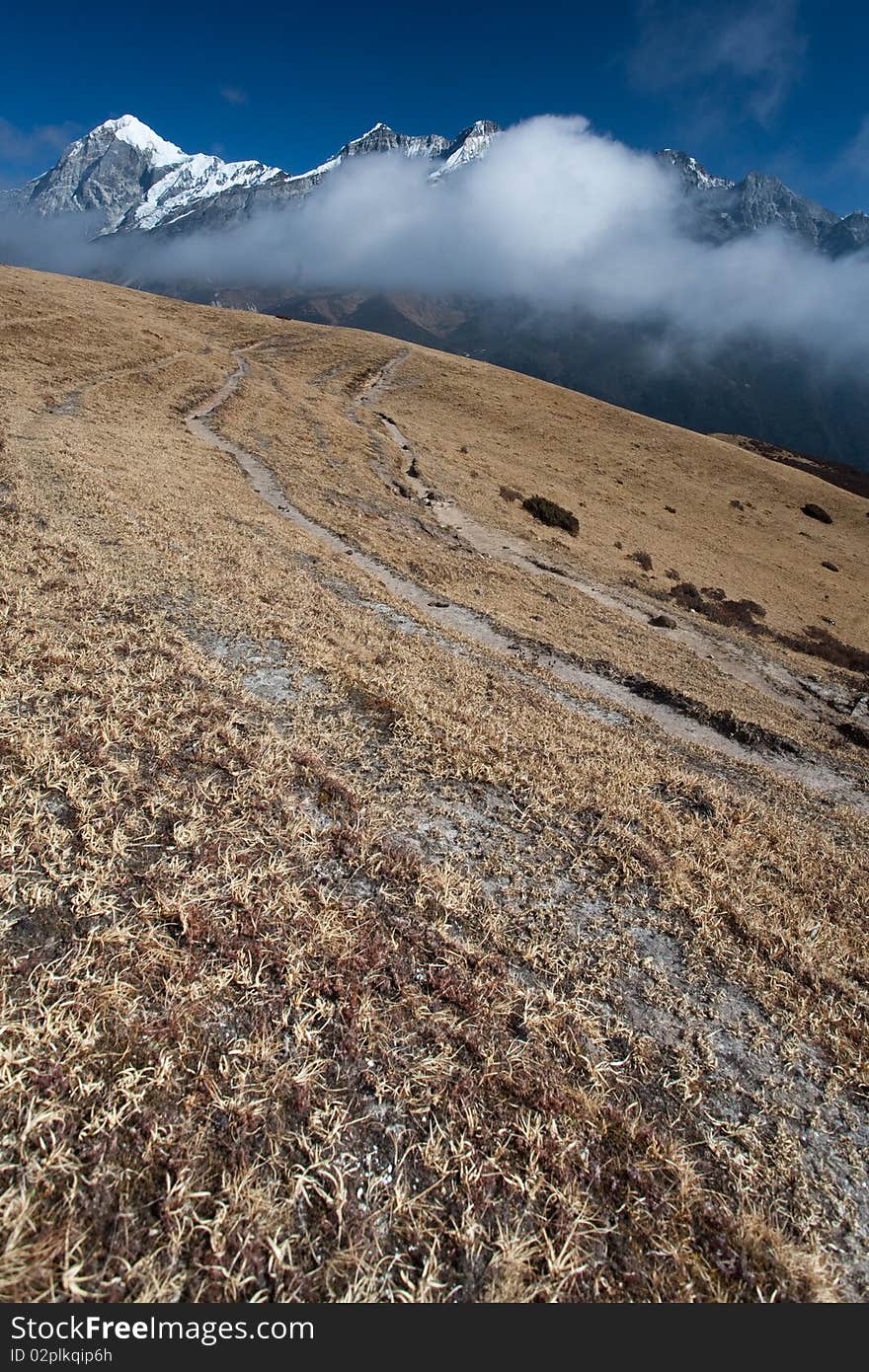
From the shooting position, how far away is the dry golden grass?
142 inches

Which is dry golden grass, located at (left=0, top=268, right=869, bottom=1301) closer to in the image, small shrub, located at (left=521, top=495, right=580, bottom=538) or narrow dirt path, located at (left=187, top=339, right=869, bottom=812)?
narrow dirt path, located at (left=187, top=339, right=869, bottom=812)

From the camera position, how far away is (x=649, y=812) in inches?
364

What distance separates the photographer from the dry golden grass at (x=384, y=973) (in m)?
3.61

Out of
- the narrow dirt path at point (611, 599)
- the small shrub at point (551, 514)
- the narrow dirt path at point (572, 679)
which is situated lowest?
the narrow dirt path at point (572, 679)

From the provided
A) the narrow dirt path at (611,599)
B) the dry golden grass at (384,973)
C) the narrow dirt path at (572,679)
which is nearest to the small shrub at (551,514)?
the narrow dirt path at (611,599)

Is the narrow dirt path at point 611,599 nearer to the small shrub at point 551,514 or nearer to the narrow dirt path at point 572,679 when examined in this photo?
the small shrub at point 551,514

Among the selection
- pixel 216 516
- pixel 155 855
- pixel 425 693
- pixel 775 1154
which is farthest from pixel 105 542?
pixel 775 1154

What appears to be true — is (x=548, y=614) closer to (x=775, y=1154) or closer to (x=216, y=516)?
(x=216, y=516)

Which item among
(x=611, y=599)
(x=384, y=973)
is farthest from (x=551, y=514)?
(x=384, y=973)

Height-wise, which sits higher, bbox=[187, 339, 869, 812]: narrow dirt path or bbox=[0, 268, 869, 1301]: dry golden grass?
bbox=[187, 339, 869, 812]: narrow dirt path

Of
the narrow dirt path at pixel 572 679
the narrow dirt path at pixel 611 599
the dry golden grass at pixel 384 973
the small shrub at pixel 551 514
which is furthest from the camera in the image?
the small shrub at pixel 551 514

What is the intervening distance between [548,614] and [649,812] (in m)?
14.9

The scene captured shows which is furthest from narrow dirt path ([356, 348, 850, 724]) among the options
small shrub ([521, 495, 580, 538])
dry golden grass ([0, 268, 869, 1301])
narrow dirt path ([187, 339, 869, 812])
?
dry golden grass ([0, 268, 869, 1301])

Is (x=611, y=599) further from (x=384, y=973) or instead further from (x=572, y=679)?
(x=384, y=973)
